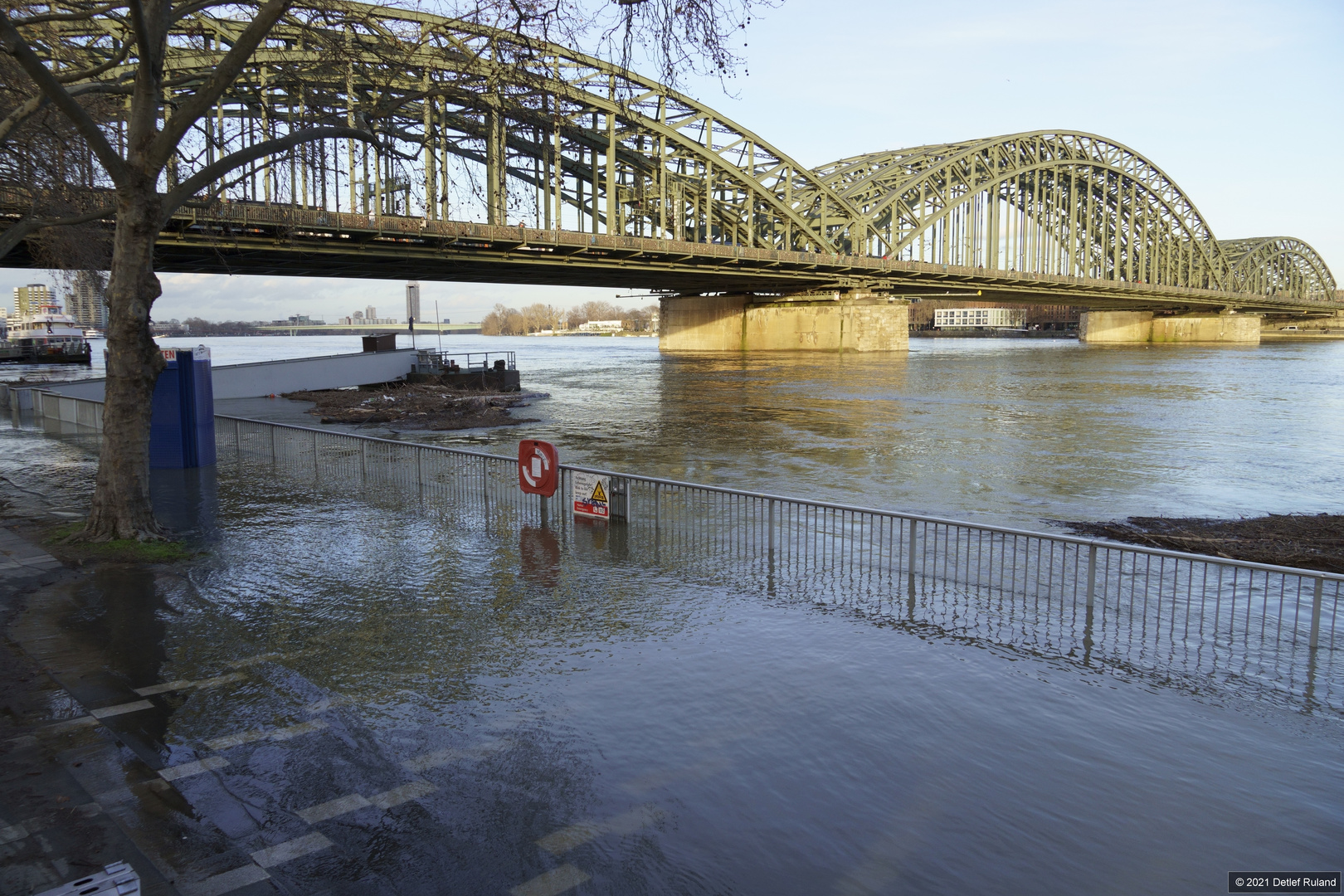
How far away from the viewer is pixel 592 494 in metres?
11.8

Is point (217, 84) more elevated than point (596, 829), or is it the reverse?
point (217, 84)

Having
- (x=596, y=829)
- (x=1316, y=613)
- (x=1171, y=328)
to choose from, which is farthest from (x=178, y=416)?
(x=1171, y=328)

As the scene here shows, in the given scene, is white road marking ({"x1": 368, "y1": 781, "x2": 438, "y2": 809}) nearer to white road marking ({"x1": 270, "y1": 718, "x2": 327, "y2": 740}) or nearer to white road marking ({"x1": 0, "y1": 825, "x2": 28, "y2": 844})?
white road marking ({"x1": 270, "y1": 718, "x2": 327, "y2": 740})

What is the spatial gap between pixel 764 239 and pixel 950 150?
892 inches

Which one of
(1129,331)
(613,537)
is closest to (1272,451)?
(613,537)

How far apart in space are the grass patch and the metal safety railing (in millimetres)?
3874

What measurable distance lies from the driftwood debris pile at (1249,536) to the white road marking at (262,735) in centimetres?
974

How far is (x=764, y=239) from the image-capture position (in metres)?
94.1

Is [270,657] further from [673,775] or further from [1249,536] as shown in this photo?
[1249,536]

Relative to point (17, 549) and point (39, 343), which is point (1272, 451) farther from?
point (39, 343)

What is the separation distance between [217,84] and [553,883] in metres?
9.32

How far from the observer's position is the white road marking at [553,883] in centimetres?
403

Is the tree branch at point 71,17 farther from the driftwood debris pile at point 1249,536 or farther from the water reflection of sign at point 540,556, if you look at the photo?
the driftwood debris pile at point 1249,536

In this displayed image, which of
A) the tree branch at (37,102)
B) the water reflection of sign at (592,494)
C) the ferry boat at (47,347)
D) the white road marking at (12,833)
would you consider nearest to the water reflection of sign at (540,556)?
the water reflection of sign at (592,494)
